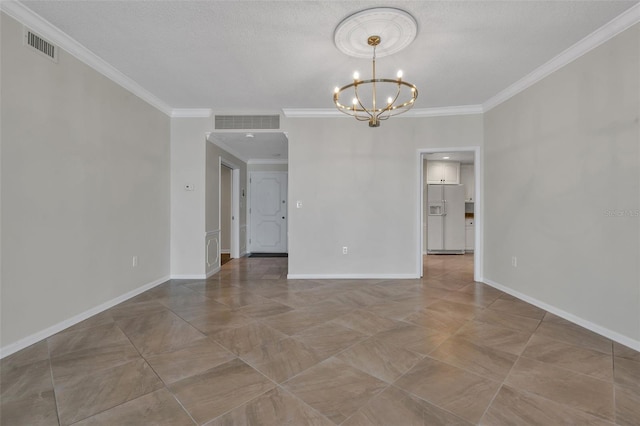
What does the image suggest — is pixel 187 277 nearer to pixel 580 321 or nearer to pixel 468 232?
pixel 580 321

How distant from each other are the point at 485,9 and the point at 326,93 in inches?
78.6

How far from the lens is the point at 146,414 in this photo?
4.93ft

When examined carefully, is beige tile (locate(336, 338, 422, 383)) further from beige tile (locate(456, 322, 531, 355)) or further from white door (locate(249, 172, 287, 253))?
white door (locate(249, 172, 287, 253))

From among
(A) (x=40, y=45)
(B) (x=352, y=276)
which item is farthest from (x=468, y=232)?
(A) (x=40, y=45)

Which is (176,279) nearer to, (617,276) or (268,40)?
(268,40)

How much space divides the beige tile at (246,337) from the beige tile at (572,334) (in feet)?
7.99

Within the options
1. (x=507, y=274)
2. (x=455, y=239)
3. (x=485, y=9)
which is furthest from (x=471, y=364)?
(x=455, y=239)

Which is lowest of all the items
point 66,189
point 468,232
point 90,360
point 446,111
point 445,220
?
point 90,360

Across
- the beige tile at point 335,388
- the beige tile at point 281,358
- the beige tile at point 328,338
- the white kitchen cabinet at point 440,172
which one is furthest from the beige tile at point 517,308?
the white kitchen cabinet at point 440,172

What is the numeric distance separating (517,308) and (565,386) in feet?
5.17

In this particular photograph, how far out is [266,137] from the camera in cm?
491

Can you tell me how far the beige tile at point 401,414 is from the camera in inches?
56.8

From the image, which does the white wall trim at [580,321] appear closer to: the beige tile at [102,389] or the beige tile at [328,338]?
the beige tile at [328,338]

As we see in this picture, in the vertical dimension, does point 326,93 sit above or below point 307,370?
above
